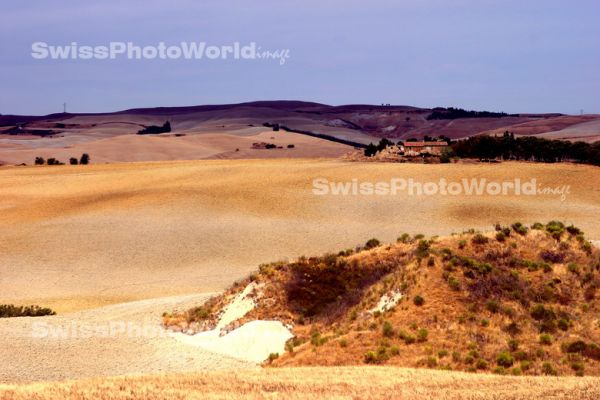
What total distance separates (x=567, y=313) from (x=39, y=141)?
609 ft

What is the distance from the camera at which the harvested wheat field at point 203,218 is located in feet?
142

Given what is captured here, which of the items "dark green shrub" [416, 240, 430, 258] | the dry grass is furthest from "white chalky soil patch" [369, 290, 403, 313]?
the dry grass

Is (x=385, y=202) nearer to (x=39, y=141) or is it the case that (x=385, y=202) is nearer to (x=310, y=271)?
(x=310, y=271)

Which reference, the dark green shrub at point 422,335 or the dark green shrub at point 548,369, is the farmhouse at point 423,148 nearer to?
the dark green shrub at point 422,335

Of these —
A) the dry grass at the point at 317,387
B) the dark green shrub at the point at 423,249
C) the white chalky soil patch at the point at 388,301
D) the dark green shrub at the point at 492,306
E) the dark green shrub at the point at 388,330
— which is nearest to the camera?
the dry grass at the point at 317,387

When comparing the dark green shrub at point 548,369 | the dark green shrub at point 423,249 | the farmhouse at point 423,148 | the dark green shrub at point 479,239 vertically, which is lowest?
the dark green shrub at point 548,369

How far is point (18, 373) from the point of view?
23.4 m

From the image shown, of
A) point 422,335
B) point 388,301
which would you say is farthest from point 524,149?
point 422,335

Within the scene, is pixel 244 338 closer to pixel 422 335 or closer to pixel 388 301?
pixel 388 301

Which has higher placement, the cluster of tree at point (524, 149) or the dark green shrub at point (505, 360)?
the cluster of tree at point (524, 149)

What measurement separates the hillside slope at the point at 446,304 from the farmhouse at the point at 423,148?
52869mm

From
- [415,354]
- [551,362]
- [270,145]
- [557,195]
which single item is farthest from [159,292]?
[270,145]

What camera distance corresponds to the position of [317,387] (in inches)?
706

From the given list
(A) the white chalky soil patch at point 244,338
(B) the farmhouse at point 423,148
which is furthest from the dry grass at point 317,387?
(B) the farmhouse at point 423,148
